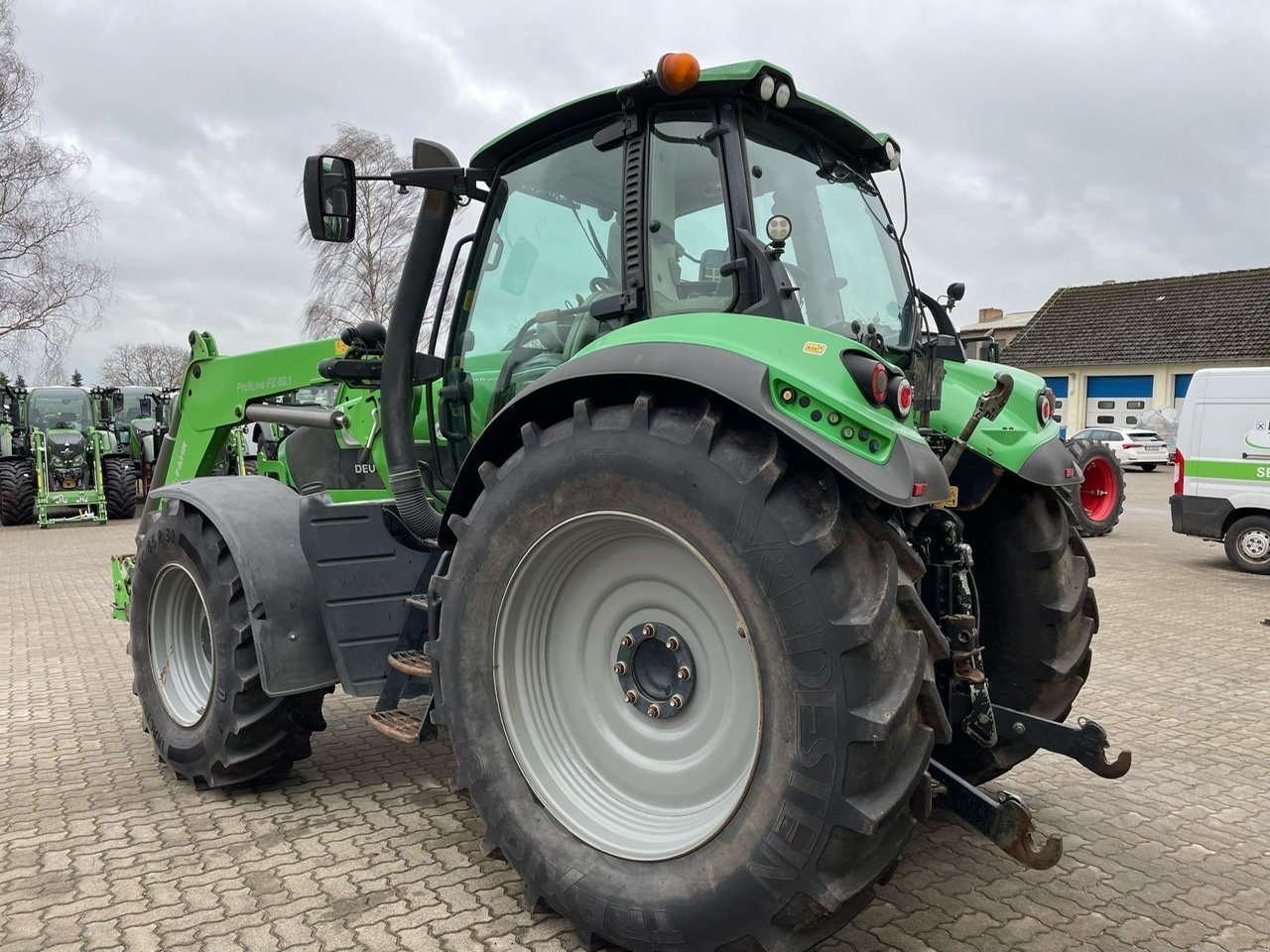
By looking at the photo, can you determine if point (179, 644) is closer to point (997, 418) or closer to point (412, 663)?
point (412, 663)

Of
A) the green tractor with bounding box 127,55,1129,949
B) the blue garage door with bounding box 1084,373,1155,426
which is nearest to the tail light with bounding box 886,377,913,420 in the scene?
the green tractor with bounding box 127,55,1129,949

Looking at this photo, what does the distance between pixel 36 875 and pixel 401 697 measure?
1.30m

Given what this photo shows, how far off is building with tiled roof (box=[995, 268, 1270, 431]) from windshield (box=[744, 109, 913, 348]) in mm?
28642

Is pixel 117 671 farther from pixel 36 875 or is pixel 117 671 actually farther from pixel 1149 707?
pixel 1149 707

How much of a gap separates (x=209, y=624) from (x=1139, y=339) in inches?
1392

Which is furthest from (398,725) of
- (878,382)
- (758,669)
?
(878,382)

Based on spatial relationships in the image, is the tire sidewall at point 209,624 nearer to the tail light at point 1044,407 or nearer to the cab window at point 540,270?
the cab window at point 540,270

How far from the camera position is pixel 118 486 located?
18.4 metres

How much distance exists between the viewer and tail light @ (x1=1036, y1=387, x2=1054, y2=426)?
3623 millimetres

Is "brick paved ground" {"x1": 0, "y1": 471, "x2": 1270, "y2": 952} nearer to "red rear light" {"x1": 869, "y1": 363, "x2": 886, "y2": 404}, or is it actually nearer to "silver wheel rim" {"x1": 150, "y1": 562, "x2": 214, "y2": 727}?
"silver wheel rim" {"x1": 150, "y1": 562, "x2": 214, "y2": 727}

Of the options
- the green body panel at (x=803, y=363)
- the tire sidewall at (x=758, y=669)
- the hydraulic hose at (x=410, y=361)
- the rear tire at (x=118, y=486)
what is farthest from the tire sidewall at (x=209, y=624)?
the rear tire at (x=118, y=486)

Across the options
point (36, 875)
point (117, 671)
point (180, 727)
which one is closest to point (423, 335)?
point (180, 727)

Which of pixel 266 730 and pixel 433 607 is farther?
pixel 266 730

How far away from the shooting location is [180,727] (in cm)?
418
